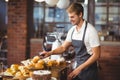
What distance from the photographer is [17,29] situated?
20.4 ft

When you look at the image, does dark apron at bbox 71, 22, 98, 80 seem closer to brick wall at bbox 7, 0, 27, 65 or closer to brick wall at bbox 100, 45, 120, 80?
brick wall at bbox 100, 45, 120, 80

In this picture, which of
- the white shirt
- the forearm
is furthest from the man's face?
the forearm

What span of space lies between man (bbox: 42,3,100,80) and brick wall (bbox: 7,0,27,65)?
3081mm

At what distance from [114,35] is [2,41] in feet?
9.34

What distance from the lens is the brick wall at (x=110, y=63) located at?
5.97 meters

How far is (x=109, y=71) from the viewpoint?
6.02 metres

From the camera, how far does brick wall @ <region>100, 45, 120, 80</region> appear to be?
5.97 meters

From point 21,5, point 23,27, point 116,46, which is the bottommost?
point 116,46

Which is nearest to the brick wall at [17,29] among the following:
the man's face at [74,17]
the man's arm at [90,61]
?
the man's face at [74,17]

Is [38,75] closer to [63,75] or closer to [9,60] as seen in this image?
[63,75]

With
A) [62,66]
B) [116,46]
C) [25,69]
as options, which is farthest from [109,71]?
[25,69]

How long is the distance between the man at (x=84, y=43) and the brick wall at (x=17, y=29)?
10.1 ft

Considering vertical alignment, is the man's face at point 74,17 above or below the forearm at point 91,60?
above

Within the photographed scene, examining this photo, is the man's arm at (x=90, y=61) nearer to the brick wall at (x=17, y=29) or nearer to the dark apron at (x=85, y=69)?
the dark apron at (x=85, y=69)
